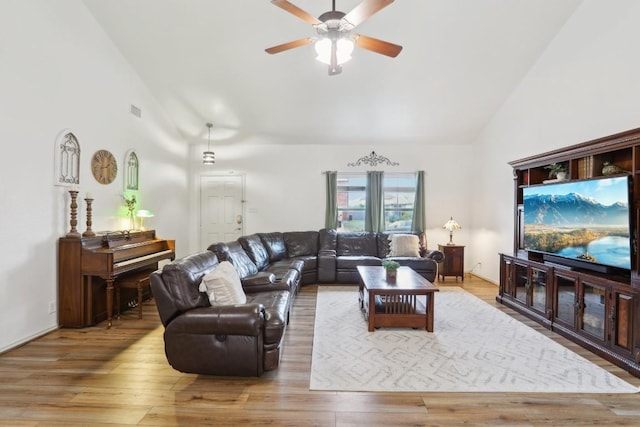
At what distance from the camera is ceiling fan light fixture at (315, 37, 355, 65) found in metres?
2.83

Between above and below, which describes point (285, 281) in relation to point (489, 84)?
below

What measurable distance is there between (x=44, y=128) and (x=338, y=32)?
3328mm

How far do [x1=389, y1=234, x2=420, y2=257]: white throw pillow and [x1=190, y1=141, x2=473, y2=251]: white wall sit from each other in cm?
101

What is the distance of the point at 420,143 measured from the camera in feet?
23.7

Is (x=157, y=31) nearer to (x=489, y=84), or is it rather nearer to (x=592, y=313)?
(x=489, y=84)

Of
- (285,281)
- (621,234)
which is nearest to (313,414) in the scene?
(285,281)

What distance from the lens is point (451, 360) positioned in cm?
294

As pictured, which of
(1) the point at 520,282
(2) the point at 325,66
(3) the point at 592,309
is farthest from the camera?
(2) the point at 325,66

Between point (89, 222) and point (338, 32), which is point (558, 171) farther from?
point (89, 222)

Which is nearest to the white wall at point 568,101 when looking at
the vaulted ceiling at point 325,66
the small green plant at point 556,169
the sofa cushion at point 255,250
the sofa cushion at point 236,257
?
the vaulted ceiling at point 325,66

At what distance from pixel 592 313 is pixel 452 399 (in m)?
1.98

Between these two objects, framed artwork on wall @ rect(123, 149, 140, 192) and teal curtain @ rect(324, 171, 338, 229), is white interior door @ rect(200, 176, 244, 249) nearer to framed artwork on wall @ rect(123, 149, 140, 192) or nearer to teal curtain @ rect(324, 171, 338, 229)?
teal curtain @ rect(324, 171, 338, 229)

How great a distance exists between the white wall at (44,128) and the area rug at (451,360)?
3.07 meters

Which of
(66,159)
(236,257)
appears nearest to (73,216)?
(66,159)
